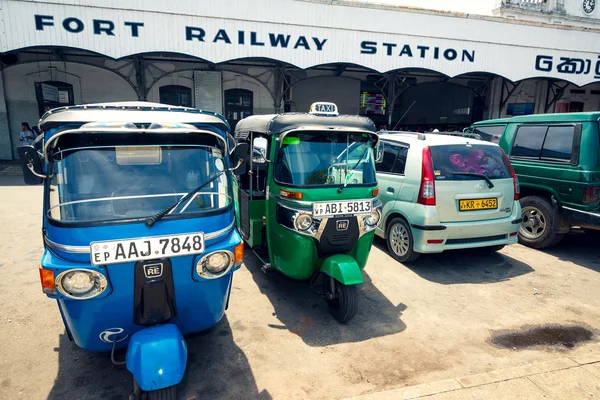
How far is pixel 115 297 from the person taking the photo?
105 inches

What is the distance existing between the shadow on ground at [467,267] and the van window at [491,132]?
2.53m

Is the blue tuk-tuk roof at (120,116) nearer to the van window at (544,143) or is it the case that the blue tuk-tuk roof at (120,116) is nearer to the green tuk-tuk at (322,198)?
the green tuk-tuk at (322,198)

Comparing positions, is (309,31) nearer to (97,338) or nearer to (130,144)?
(130,144)

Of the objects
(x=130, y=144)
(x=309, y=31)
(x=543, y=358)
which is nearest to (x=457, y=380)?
(x=543, y=358)

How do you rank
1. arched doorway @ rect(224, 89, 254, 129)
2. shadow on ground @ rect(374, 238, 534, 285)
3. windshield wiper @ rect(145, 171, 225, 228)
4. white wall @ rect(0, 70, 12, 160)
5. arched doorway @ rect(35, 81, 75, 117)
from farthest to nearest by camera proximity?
arched doorway @ rect(224, 89, 254, 129) < arched doorway @ rect(35, 81, 75, 117) < white wall @ rect(0, 70, 12, 160) < shadow on ground @ rect(374, 238, 534, 285) < windshield wiper @ rect(145, 171, 225, 228)

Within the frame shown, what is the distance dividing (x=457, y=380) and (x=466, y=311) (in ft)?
4.78

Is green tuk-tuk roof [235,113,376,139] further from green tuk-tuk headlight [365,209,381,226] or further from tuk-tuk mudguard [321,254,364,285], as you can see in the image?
tuk-tuk mudguard [321,254,364,285]

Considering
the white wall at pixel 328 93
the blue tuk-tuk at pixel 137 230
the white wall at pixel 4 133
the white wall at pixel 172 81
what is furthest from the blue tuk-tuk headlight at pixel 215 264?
the white wall at pixel 4 133

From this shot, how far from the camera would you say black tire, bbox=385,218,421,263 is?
5473 millimetres

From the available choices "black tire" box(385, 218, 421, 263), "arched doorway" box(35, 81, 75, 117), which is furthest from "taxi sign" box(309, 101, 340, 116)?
"arched doorway" box(35, 81, 75, 117)

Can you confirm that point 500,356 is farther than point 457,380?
Yes

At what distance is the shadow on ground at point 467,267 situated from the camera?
17.3 feet

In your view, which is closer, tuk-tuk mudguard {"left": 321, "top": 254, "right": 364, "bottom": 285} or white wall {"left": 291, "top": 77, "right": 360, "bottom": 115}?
tuk-tuk mudguard {"left": 321, "top": 254, "right": 364, "bottom": 285}

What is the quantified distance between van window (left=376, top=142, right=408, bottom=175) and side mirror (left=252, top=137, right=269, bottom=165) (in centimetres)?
228
